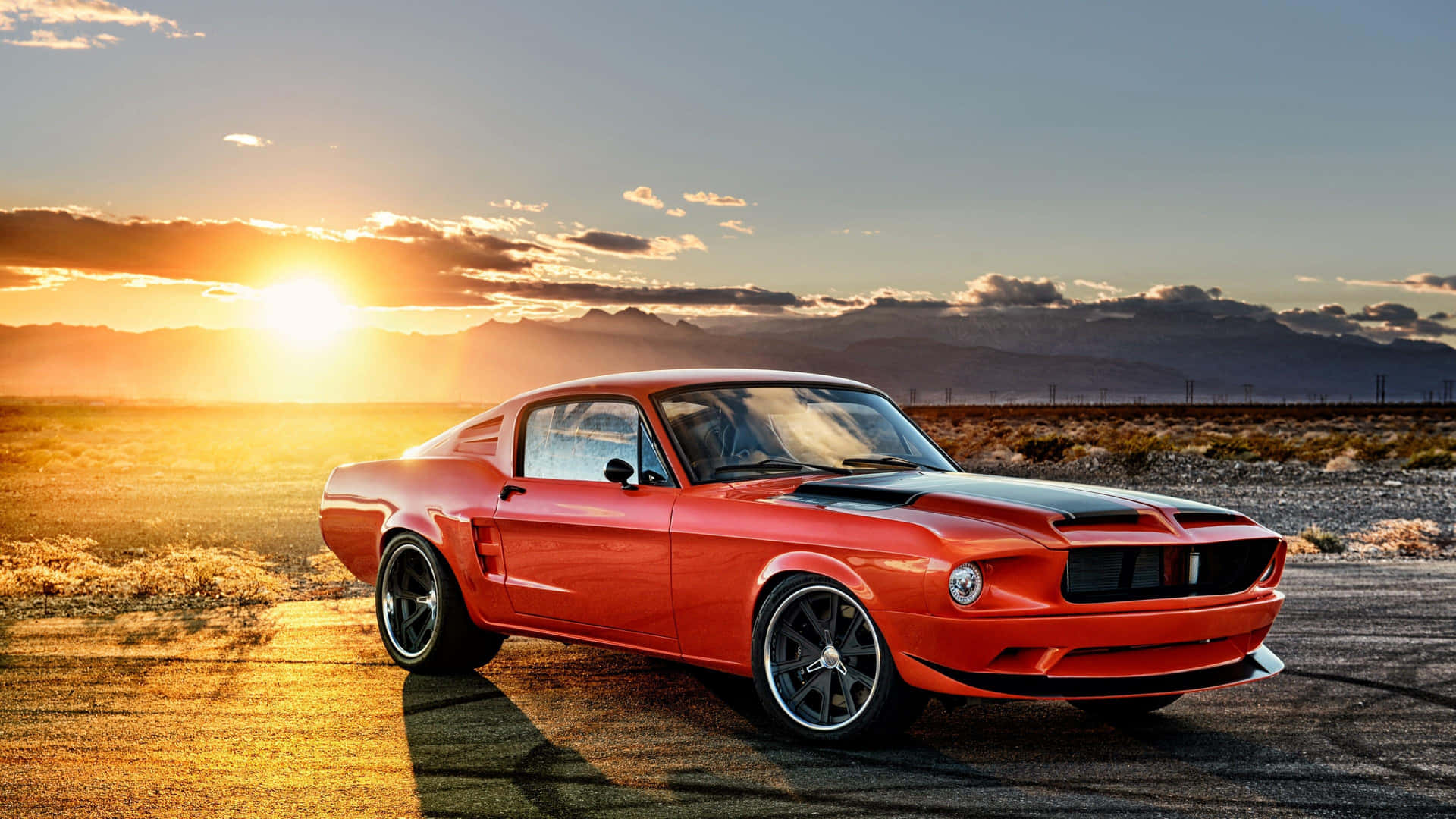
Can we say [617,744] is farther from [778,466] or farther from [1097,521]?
[1097,521]

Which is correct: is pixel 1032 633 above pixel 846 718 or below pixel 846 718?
above

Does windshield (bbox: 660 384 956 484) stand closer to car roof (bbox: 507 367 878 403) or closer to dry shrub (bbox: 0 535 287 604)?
car roof (bbox: 507 367 878 403)

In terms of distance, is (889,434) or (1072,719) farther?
(889,434)

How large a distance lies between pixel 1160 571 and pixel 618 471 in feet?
7.88

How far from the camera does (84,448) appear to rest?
4288 centimetres

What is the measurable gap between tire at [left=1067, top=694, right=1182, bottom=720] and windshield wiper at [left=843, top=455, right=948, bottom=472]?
130 centimetres

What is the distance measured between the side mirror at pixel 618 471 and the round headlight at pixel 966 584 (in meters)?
1.73

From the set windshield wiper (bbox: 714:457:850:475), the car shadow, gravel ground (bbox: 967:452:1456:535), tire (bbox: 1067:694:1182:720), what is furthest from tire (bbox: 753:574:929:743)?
gravel ground (bbox: 967:452:1456:535)

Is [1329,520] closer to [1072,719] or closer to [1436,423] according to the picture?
[1072,719]

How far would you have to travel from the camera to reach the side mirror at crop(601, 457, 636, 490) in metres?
5.89

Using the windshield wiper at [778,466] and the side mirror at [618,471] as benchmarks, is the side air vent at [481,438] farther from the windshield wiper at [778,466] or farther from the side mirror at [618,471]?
the windshield wiper at [778,466]

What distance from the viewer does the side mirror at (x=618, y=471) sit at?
5891mm

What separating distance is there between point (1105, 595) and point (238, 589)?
802 centimetres

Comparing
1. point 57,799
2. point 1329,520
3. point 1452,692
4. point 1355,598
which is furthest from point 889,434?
point 1329,520
